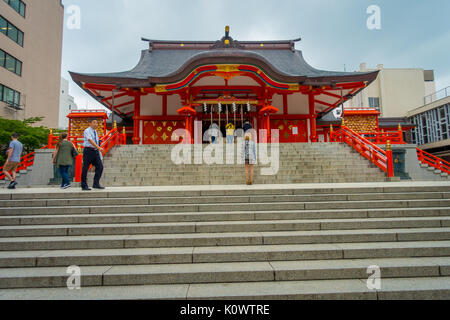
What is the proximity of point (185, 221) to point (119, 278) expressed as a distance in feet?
5.24

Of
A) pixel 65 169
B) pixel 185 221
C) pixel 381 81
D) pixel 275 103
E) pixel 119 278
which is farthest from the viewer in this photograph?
pixel 381 81

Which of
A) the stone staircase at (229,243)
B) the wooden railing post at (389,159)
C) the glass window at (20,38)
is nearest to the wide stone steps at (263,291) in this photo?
the stone staircase at (229,243)

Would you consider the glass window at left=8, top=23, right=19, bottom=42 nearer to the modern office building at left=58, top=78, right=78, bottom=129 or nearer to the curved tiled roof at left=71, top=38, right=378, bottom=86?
the curved tiled roof at left=71, top=38, right=378, bottom=86

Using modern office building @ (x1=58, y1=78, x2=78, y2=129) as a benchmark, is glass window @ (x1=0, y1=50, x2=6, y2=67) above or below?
below

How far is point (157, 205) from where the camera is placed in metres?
4.88

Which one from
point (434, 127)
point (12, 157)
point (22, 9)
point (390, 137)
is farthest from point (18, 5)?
point (434, 127)

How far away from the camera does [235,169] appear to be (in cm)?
870

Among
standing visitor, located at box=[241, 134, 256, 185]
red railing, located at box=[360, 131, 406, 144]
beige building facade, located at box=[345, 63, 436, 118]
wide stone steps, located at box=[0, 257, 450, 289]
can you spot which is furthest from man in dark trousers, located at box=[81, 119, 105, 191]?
beige building facade, located at box=[345, 63, 436, 118]

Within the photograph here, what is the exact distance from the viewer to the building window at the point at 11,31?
19.6 m

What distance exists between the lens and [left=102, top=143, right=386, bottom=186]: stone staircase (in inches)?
322

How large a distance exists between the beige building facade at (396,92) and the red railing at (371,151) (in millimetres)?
23070

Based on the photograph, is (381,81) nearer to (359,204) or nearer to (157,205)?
(359,204)

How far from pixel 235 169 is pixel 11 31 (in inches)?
954
